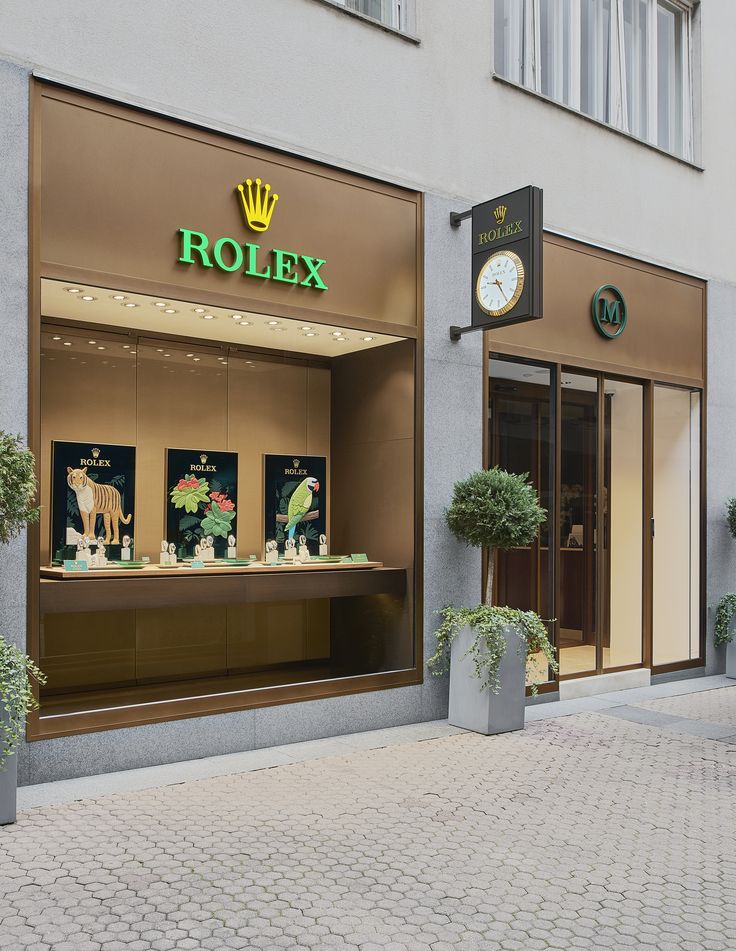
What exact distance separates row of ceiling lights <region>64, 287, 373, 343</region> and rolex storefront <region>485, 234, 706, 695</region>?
1.51m

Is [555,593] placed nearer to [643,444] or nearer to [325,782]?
[643,444]

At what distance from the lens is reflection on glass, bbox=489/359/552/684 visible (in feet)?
29.4

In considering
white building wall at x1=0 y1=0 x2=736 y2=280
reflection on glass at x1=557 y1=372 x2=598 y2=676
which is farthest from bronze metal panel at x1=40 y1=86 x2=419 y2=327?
reflection on glass at x1=557 y1=372 x2=598 y2=676

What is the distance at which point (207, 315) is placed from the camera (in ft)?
24.0

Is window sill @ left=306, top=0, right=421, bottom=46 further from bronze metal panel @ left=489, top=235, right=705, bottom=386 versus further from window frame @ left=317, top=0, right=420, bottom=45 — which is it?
bronze metal panel @ left=489, top=235, right=705, bottom=386

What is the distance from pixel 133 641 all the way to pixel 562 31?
299 inches

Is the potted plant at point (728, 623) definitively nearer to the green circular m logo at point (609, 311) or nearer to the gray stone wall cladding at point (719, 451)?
the gray stone wall cladding at point (719, 451)

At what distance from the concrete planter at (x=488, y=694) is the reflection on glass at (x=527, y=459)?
1448 mm

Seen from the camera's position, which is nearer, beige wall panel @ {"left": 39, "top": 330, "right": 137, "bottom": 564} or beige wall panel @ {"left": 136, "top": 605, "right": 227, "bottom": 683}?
beige wall panel @ {"left": 39, "top": 330, "right": 137, "bottom": 564}

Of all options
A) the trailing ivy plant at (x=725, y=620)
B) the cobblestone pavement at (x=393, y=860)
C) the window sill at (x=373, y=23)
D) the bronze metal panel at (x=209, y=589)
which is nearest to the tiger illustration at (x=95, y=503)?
the bronze metal panel at (x=209, y=589)

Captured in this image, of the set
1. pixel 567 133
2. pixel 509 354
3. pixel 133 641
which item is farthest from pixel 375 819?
pixel 567 133

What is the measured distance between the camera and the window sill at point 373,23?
7.47m

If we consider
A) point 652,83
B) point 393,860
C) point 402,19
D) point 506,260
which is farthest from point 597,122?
point 393,860

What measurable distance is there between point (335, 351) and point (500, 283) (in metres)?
1.71
